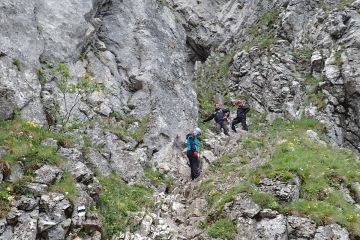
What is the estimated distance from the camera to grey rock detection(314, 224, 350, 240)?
16.1 metres

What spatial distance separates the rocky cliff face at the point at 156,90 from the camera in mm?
16594

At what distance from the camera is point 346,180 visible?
1997 cm

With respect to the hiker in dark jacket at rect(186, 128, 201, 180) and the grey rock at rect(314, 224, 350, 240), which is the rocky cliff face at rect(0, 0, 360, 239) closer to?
the grey rock at rect(314, 224, 350, 240)

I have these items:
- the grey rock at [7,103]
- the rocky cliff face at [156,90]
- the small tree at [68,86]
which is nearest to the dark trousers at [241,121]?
the rocky cliff face at [156,90]

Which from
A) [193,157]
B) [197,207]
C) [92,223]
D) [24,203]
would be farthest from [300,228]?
[24,203]

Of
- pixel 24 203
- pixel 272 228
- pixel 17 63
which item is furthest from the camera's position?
pixel 17 63

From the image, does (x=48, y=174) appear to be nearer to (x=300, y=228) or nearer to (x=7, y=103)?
(x=7, y=103)

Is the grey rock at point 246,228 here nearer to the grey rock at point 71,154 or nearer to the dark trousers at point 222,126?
the grey rock at point 71,154

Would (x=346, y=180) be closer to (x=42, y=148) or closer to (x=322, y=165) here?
(x=322, y=165)

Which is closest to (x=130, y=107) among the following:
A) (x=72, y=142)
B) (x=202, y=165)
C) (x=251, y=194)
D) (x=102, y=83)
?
(x=102, y=83)

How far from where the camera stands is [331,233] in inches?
638

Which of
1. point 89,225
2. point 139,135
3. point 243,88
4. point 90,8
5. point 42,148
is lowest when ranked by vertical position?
point 243,88

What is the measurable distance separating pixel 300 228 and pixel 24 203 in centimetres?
1032

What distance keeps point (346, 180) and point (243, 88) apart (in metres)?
17.5
